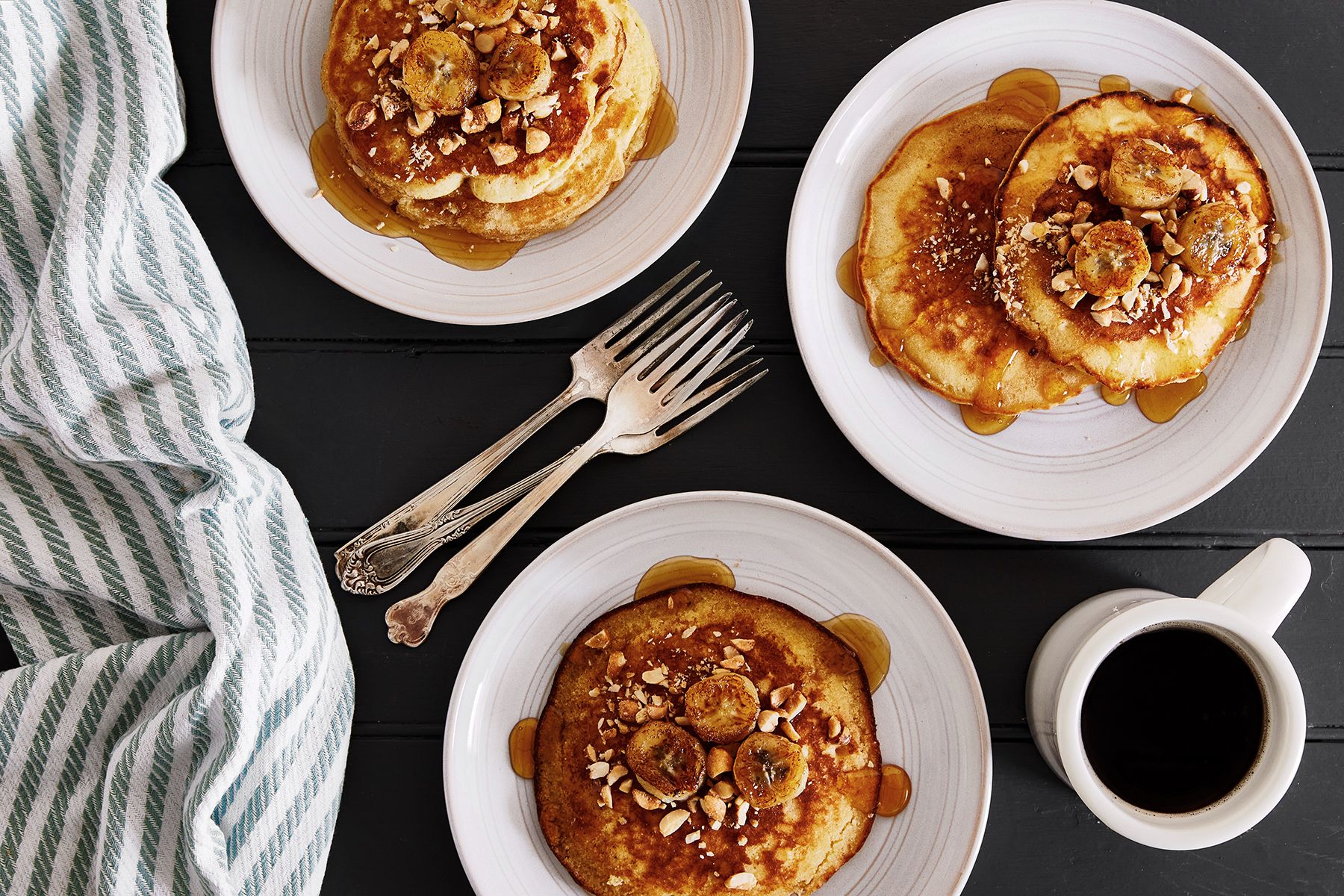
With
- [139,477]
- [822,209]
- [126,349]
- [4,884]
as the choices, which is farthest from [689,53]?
[4,884]

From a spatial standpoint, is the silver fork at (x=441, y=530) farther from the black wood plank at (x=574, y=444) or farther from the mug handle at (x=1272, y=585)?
the mug handle at (x=1272, y=585)

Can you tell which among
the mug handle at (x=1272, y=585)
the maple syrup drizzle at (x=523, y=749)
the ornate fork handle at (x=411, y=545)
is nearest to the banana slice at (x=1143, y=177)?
the mug handle at (x=1272, y=585)

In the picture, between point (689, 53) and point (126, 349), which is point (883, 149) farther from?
point (126, 349)

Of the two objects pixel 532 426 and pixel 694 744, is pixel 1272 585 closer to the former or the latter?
pixel 694 744

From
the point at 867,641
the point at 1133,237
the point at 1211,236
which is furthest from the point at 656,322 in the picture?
the point at 1211,236

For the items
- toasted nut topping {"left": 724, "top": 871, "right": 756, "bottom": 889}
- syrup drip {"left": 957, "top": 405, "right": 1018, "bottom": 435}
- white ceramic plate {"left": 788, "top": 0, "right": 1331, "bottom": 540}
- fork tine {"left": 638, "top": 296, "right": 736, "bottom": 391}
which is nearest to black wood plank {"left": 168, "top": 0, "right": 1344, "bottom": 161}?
white ceramic plate {"left": 788, "top": 0, "right": 1331, "bottom": 540}

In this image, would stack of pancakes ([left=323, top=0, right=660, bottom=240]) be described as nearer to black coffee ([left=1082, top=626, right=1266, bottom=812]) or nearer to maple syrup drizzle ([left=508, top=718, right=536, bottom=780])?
maple syrup drizzle ([left=508, top=718, right=536, bottom=780])
